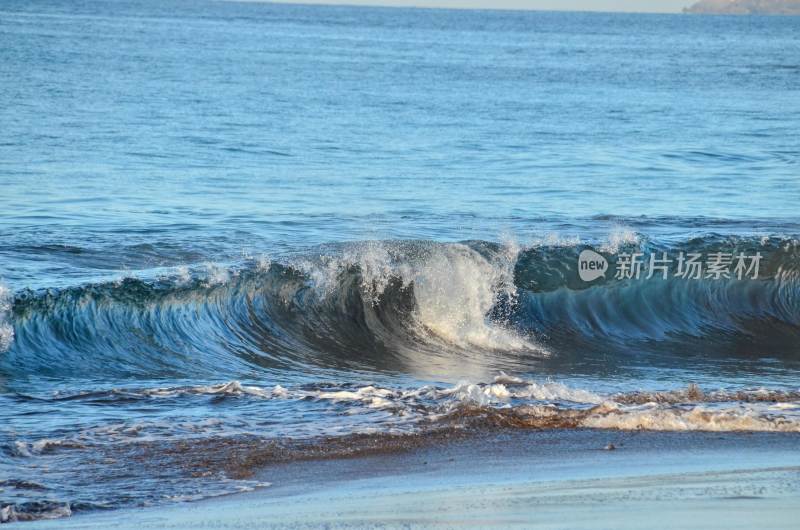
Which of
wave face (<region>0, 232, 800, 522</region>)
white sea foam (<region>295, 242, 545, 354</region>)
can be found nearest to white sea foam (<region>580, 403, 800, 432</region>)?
wave face (<region>0, 232, 800, 522</region>)

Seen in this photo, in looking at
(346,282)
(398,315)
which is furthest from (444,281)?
(346,282)

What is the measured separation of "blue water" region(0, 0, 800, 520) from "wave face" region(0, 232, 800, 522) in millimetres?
32

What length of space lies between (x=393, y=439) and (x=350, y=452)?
0.36 m

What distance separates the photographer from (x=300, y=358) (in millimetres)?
10031

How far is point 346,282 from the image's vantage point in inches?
469

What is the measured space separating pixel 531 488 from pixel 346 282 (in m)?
6.51

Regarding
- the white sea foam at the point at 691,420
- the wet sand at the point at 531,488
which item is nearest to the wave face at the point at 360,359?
the white sea foam at the point at 691,420

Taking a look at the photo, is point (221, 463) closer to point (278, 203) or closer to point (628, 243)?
point (628, 243)

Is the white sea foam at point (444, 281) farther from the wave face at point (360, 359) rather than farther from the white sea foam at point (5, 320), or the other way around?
the white sea foam at point (5, 320)

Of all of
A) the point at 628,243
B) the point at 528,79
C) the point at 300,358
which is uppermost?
the point at 528,79

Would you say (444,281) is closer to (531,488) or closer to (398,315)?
(398,315)

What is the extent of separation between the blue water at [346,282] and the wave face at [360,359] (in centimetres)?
3

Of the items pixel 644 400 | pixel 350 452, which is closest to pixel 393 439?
pixel 350 452

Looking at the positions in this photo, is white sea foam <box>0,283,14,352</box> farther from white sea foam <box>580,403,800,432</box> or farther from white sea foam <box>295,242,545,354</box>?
white sea foam <box>580,403,800,432</box>
